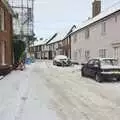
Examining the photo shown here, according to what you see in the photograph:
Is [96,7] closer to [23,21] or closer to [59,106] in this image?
[23,21]

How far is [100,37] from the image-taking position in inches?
1436

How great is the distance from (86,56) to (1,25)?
20.1 metres

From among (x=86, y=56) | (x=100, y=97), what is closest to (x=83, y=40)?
(x=86, y=56)

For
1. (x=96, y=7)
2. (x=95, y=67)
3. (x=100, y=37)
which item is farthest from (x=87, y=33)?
(x=95, y=67)

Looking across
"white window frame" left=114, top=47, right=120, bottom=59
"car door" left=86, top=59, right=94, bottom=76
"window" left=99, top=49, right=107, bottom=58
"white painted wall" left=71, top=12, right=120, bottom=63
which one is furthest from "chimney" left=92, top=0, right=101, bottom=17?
"car door" left=86, top=59, right=94, bottom=76

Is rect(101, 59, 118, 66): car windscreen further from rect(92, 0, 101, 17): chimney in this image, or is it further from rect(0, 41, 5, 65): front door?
rect(92, 0, 101, 17): chimney

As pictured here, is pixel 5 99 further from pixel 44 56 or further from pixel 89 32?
pixel 44 56

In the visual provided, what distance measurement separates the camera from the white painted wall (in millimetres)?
31297

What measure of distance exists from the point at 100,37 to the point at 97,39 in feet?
5.07

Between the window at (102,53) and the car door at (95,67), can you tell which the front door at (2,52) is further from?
the window at (102,53)

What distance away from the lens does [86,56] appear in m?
45.1

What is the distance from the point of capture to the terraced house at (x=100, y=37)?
31234mm

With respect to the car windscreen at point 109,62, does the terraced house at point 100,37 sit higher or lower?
higher

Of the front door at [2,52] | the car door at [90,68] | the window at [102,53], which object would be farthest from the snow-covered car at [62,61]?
the car door at [90,68]
